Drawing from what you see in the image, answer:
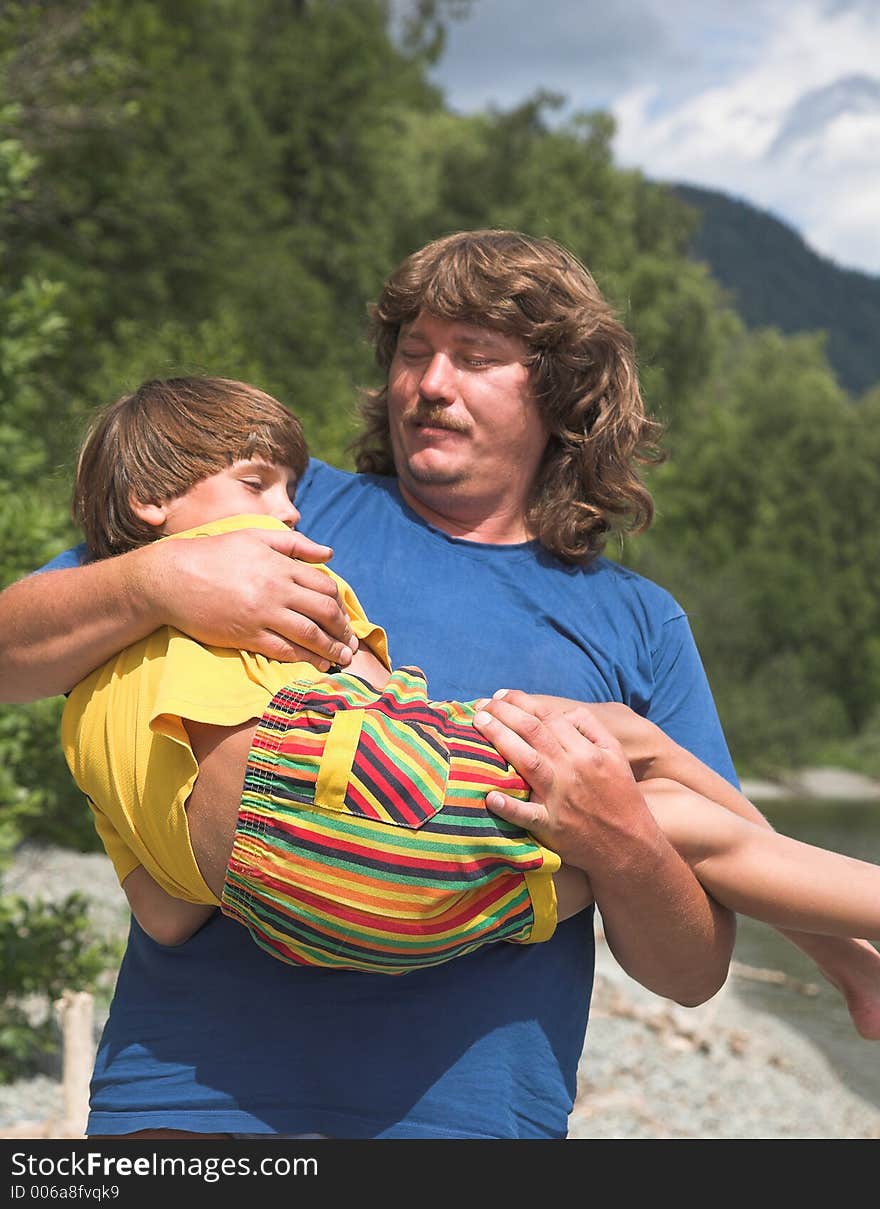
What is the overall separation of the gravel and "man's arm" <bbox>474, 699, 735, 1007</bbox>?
16.7ft

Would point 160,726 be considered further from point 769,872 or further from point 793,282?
point 793,282

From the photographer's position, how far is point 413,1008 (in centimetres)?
218

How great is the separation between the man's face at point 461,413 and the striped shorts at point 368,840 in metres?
0.79

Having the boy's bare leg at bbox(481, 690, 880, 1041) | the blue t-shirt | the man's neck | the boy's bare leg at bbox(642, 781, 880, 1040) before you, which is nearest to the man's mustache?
the man's neck

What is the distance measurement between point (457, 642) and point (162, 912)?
0.68 m

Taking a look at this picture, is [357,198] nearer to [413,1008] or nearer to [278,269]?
[278,269]

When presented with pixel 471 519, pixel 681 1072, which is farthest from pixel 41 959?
pixel 681 1072

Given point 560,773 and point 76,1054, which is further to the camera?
point 76,1054

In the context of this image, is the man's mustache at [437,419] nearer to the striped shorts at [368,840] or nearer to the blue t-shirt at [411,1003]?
the blue t-shirt at [411,1003]

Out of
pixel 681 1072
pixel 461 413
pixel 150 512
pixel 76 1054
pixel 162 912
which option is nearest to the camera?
pixel 162 912

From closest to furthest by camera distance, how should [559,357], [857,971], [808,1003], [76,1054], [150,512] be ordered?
[150,512] < [857,971] < [559,357] < [76,1054] < [808,1003]

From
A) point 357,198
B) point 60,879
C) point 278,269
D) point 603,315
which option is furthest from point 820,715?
point 603,315

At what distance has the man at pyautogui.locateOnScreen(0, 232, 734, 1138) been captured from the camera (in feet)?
6.93

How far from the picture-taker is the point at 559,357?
9.29ft
